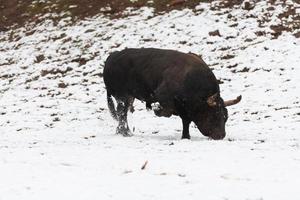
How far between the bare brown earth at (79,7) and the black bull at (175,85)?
14243 millimetres

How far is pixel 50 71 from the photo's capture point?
85.6ft

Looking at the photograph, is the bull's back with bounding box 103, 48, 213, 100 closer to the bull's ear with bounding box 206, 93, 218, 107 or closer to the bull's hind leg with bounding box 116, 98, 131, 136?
the bull's hind leg with bounding box 116, 98, 131, 136

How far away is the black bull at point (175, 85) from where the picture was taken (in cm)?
1236

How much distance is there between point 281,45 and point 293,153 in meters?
13.4

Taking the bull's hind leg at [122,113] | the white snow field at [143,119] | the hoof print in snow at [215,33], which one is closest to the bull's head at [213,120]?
the white snow field at [143,119]

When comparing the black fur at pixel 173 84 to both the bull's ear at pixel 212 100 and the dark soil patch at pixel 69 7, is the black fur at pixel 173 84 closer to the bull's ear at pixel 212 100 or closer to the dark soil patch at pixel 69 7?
the bull's ear at pixel 212 100

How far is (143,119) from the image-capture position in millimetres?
17297

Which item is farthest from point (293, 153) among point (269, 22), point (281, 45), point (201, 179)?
point (269, 22)

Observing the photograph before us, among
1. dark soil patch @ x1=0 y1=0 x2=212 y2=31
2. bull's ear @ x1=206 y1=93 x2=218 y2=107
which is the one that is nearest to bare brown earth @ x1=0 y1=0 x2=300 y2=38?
dark soil patch @ x1=0 y1=0 x2=212 y2=31

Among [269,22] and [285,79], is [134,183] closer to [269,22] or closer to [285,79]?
[285,79]

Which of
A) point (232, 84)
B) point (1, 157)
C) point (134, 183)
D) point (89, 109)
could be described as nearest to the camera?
point (134, 183)

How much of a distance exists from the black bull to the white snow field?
0.67 m

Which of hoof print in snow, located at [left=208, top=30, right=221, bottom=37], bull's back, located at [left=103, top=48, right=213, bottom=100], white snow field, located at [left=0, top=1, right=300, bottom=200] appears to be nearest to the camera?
white snow field, located at [left=0, top=1, right=300, bottom=200]

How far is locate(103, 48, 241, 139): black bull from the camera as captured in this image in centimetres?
1236
